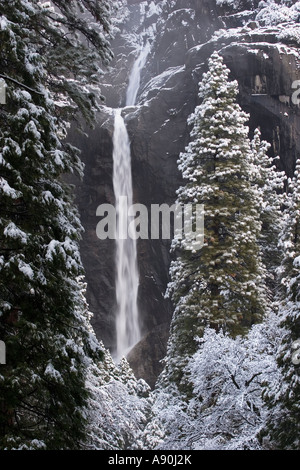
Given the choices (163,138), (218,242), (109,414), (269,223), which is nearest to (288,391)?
A: (109,414)

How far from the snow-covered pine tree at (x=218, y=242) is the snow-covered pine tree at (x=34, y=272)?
28.6ft

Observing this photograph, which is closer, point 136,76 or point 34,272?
point 34,272

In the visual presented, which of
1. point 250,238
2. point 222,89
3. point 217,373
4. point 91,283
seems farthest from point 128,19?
point 217,373

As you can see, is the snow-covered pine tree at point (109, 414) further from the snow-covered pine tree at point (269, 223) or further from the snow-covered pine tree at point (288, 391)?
the snow-covered pine tree at point (269, 223)

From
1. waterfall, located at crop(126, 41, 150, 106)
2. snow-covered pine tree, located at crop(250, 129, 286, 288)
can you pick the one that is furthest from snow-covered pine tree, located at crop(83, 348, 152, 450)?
waterfall, located at crop(126, 41, 150, 106)

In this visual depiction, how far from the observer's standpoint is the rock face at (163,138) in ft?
112

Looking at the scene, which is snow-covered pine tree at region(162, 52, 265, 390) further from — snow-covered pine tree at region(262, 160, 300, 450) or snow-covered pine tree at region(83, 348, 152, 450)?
snow-covered pine tree at region(262, 160, 300, 450)

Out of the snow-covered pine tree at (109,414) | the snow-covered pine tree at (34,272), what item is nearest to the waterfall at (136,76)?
the snow-covered pine tree at (109,414)

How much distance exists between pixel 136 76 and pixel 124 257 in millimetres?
21510

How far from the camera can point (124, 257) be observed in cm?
3728

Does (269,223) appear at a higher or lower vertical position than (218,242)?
higher

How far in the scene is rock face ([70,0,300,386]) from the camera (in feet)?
112

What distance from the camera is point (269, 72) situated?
113 feet

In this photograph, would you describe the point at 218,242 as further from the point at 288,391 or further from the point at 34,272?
the point at 34,272
